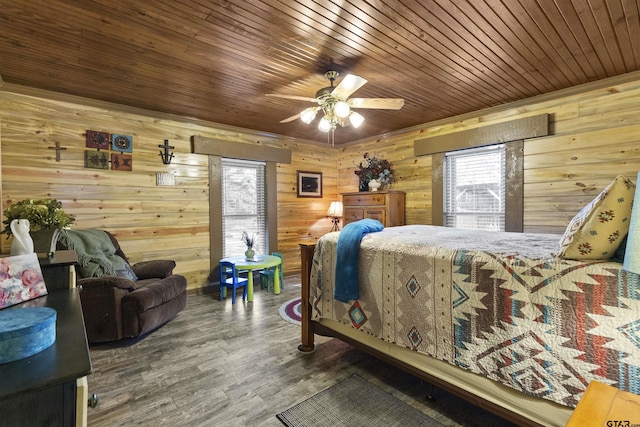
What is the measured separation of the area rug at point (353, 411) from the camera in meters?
1.79

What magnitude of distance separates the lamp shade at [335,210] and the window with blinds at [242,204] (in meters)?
1.15

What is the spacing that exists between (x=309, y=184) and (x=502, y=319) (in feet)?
14.2

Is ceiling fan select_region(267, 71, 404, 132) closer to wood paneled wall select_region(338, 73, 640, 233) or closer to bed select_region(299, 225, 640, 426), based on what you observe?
bed select_region(299, 225, 640, 426)

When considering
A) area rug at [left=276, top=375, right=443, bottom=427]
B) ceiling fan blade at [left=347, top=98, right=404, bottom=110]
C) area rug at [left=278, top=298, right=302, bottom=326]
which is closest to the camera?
area rug at [left=276, top=375, right=443, bottom=427]

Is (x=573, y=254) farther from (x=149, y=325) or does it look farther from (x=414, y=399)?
(x=149, y=325)

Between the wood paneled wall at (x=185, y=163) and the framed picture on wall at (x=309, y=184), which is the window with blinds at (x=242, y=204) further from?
the framed picture on wall at (x=309, y=184)

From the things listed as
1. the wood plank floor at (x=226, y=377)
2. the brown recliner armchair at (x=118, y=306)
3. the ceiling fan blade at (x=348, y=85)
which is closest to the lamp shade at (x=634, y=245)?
the wood plank floor at (x=226, y=377)

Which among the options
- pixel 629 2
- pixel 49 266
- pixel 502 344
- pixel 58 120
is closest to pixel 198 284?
pixel 58 120

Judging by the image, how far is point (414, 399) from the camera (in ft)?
6.58

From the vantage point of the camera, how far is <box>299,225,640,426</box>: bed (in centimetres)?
126

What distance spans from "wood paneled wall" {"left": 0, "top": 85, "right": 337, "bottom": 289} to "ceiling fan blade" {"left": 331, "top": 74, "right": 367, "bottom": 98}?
2534 millimetres

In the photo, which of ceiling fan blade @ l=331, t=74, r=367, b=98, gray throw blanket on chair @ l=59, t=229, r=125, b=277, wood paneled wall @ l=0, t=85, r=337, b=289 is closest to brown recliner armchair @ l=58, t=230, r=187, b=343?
gray throw blanket on chair @ l=59, t=229, r=125, b=277

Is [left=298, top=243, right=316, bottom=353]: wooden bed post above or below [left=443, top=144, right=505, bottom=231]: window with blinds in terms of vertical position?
below

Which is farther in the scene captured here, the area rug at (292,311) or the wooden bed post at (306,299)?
the area rug at (292,311)
